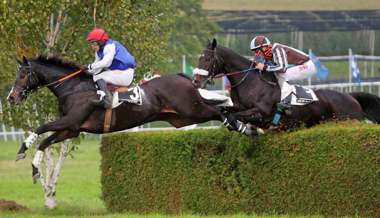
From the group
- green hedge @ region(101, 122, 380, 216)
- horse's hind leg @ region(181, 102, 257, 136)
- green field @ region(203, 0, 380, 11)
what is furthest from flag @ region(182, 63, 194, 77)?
horse's hind leg @ region(181, 102, 257, 136)

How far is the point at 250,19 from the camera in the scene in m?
32.7

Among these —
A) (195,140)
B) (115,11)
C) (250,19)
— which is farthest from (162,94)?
(250,19)

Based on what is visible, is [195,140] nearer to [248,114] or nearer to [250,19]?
[248,114]

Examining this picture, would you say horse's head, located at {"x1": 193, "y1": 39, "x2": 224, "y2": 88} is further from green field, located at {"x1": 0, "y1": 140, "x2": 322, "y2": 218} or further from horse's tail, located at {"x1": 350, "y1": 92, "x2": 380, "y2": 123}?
horse's tail, located at {"x1": 350, "y1": 92, "x2": 380, "y2": 123}

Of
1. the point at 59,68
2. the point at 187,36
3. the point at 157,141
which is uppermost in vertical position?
the point at 59,68

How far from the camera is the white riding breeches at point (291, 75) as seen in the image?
530 inches

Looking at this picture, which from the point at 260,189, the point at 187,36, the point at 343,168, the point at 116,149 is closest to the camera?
the point at 343,168

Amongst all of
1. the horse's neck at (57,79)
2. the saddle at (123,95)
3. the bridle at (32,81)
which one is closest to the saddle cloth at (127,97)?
the saddle at (123,95)

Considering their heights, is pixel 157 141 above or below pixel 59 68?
below

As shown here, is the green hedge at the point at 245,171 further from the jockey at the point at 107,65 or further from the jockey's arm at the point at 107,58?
the jockey's arm at the point at 107,58

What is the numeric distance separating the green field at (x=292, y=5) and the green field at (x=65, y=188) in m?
8.23

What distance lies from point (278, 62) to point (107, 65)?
2.45m

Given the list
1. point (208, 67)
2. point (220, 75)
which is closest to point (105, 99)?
point (208, 67)

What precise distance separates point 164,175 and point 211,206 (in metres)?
1.02
